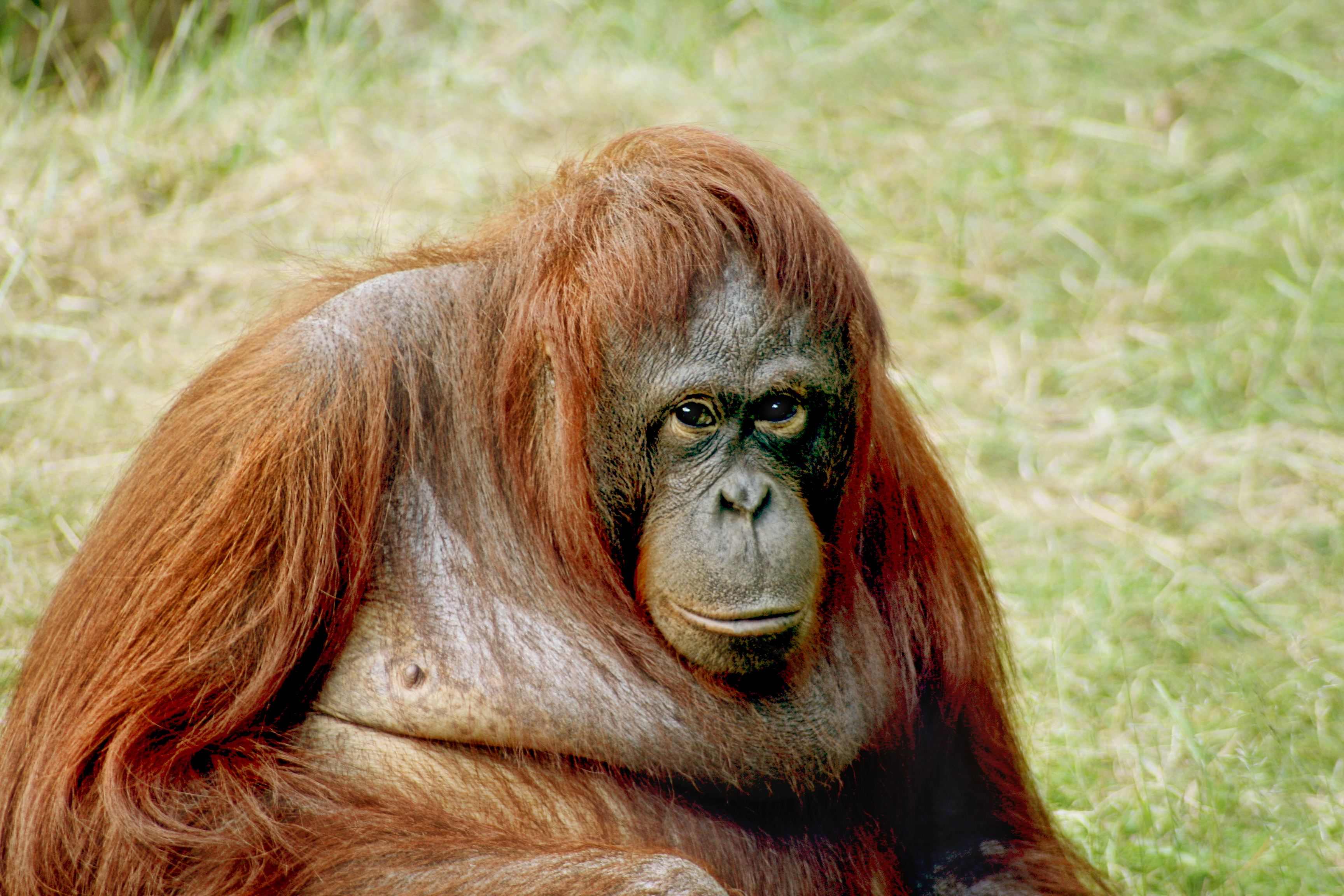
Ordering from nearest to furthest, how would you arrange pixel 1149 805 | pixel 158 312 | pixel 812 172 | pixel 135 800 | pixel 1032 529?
pixel 135 800 < pixel 1149 805 < pixel 1032 529 < pixel 158 312 < pixel 812 172

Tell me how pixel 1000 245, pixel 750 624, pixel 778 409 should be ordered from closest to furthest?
pixel 750 624 < pixel 778 409 < pixel 1000 245

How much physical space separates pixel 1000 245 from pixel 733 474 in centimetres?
447

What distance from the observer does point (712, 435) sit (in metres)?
2.46

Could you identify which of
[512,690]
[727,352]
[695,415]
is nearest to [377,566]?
[512,690]

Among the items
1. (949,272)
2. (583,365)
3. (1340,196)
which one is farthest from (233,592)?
(1340,196)

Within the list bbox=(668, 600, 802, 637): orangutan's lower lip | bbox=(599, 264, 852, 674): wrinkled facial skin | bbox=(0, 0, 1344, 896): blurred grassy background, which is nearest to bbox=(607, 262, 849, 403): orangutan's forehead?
bbox=(599, 264, 852, 674): wrinkled facial skin

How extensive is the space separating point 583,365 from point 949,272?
420cm

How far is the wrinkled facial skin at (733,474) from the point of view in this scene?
2.37m

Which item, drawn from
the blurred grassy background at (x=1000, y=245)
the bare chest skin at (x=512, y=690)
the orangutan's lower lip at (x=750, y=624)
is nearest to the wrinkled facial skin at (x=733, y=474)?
the orangutan's lower lip at (x=750, y=624)

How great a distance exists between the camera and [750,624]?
2.39 m

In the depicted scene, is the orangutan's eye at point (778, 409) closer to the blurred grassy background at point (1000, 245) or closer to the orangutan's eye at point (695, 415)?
the orangutan's eye at point (695, 415)

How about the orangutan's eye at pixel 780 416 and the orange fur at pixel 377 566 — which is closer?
the orange fur at pixel 377 566

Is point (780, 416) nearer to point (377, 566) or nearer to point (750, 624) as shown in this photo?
point (750, 624)

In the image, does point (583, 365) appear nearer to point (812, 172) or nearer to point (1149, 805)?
point (1149, 805)
